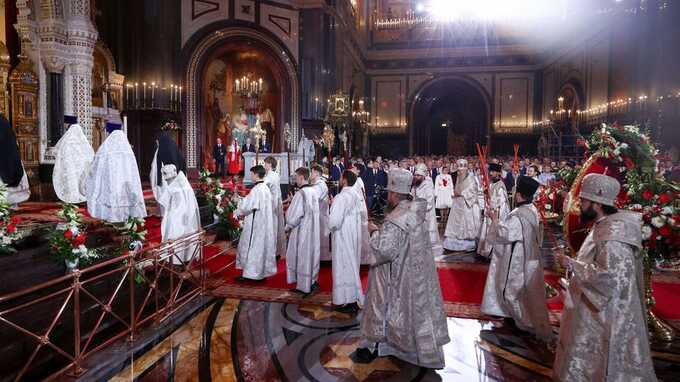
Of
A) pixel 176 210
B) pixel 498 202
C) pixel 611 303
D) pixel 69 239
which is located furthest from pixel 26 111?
pixel 611 303

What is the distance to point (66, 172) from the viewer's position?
239 inches

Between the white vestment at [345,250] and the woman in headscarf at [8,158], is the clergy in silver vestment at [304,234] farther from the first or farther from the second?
the woman in headscarf at [8,158]

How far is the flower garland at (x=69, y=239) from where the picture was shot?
5297mm

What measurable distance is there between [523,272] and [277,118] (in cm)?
1528

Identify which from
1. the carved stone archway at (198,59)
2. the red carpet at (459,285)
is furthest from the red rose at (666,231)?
the carved stone archway at (198,59)

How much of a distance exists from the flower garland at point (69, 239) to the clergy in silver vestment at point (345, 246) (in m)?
3.03

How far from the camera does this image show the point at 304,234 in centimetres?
614

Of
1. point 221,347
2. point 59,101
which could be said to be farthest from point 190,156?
point 221,347

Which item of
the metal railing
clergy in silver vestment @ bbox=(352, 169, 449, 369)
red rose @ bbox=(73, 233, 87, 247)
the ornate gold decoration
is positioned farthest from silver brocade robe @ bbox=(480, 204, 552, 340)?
the ornate gold decoration

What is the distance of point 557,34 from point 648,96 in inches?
457

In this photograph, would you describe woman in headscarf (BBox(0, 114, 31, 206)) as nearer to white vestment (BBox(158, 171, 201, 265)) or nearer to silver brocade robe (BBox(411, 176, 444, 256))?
white vestment (BBox(158, 171, 201, 265))

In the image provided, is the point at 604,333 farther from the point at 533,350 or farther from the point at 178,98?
the point at 178,98

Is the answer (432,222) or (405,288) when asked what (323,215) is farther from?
(405,288)

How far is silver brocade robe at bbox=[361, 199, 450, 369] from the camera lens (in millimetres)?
3859
